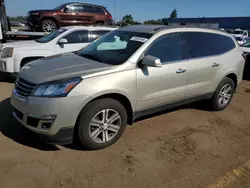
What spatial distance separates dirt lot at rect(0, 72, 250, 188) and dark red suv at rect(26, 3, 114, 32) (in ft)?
25.6

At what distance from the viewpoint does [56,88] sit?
298 centimetres

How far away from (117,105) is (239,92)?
193 inches

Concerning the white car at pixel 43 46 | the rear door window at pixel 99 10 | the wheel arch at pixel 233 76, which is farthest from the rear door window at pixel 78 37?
the rear door window at pixel 99 10

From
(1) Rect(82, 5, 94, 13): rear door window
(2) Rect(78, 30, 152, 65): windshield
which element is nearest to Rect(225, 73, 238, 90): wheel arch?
(2) Rect(78, 30, 152, 65): windshield

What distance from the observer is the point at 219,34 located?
491cm

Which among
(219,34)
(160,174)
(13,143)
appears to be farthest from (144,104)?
(219,34)

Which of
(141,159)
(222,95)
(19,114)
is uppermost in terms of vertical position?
(19,114)

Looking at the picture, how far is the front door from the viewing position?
3.64 meters

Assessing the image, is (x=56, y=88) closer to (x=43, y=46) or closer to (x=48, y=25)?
(x=43, y=46)

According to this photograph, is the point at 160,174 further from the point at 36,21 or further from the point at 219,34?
the point at 36,21

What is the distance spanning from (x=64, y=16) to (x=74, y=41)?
189 inches

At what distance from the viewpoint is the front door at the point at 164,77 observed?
3.64 m

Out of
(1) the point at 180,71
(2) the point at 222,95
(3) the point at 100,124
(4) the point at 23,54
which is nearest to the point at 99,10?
(4) the point at 23,54

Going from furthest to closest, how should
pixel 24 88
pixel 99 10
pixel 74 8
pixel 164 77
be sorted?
1. pixel 99 10
2. pixel 74 8
3. pixel 164 77
4. pixel 24 88
